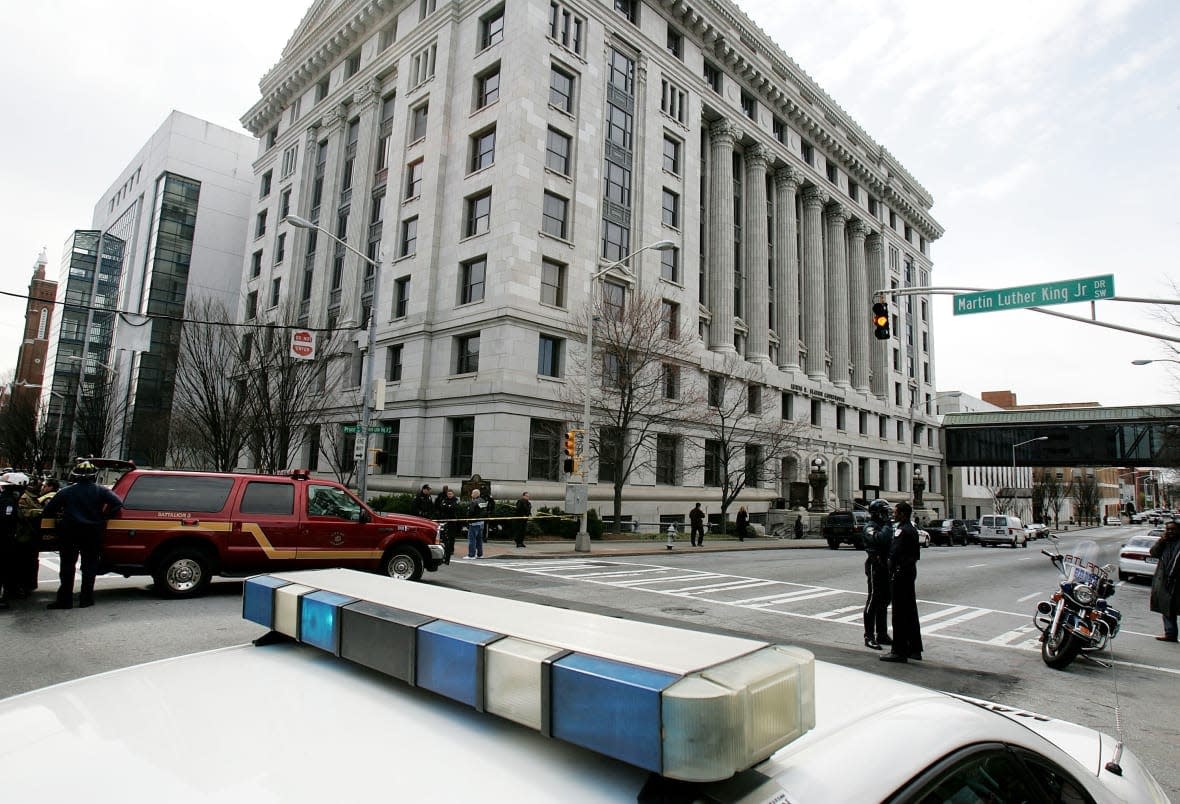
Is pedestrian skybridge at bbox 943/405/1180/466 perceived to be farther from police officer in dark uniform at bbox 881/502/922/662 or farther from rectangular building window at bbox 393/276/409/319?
police officer in dark uniform at bbox 881/502/922/662

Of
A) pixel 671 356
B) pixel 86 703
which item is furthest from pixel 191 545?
pixel 671 356

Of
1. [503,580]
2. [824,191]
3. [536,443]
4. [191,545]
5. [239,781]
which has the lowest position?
[503,580]

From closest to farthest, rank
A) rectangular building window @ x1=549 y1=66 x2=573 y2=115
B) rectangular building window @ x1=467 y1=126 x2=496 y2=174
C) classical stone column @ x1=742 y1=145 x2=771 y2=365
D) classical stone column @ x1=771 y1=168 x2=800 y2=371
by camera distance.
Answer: rectangular building window @ x1=467 y1=126 x2=496 y2=174 → rectangular building window @ x1=549 y1=66 x2=573 y2=115 → classical stone column @ x1=742 y1=145 x2=771 y2=365 → classical stone column @ x1=771 y1=168 x2=800 y2=371

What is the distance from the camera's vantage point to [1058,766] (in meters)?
1.88

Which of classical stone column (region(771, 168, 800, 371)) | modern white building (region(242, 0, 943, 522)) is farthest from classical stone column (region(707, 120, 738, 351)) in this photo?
classical stone column (region(771, 168, 800, 371))

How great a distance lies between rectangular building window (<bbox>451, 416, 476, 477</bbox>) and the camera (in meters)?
29.9

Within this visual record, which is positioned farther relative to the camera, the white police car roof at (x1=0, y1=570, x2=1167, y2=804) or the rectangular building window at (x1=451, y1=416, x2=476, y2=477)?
the rectangular building window at (x1=451, y1=416, x2=476, y2=477)

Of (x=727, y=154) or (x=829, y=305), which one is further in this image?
(x=829, y=305)

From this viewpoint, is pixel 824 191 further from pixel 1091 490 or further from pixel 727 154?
pixel 1091 490

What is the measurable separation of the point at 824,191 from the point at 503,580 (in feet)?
162

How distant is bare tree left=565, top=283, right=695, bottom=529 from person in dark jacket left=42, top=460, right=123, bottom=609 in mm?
18868

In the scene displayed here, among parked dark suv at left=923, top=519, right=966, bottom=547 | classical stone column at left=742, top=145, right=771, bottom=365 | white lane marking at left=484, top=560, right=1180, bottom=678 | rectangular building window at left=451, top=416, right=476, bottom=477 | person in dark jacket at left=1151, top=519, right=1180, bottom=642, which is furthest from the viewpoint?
classical stone column at left=742, top=145, right=771, bottom=365

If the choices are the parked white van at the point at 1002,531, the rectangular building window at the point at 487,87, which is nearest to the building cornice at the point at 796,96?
the rectangular building window at the point at 487,87

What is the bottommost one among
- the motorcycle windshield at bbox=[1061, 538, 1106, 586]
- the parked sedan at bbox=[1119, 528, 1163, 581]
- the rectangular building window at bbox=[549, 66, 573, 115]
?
the parked sedan at bbox=[1119, 528, 1163, 581]
